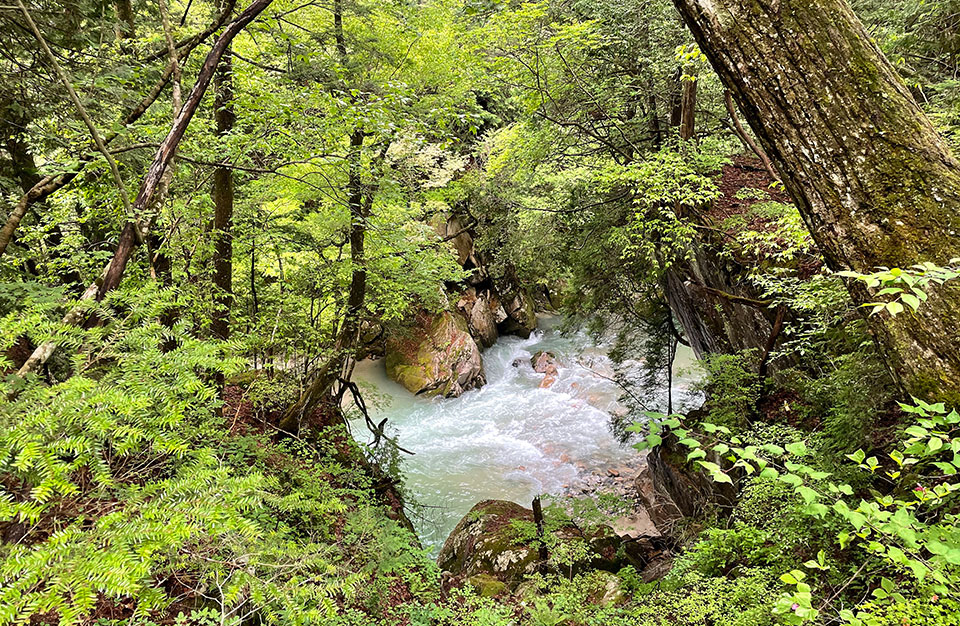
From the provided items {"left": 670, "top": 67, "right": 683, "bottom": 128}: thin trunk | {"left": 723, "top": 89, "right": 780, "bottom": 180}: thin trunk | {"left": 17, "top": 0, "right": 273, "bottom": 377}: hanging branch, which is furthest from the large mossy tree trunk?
{"left": 670, "top": 67, "right": 683, "bottom": 128}: thin trunk

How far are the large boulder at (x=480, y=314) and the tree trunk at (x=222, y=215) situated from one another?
11402 mm

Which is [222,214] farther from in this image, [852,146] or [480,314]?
[480,314]

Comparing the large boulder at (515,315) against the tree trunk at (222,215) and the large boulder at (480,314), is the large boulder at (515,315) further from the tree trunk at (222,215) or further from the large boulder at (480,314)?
the tree trunk at (222,215)

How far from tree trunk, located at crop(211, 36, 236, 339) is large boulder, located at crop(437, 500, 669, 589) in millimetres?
4759

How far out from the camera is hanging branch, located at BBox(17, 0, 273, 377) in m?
2.10

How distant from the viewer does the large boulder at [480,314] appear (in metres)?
17.2

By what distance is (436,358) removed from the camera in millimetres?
14641

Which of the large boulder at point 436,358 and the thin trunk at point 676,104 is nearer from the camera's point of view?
the thin trunk at point 676,104

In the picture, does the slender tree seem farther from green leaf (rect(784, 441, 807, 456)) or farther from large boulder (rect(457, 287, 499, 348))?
large boulder (rect(457, 287, 499, 348))

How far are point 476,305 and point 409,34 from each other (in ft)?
37.7

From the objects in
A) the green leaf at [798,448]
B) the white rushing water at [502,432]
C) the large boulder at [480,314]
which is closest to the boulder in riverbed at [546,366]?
the white rushing water at [502,432]

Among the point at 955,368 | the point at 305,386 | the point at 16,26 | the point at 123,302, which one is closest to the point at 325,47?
the point at 16,26

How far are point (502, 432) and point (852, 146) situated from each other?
11.3 m

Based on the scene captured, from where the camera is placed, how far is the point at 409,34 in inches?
281
